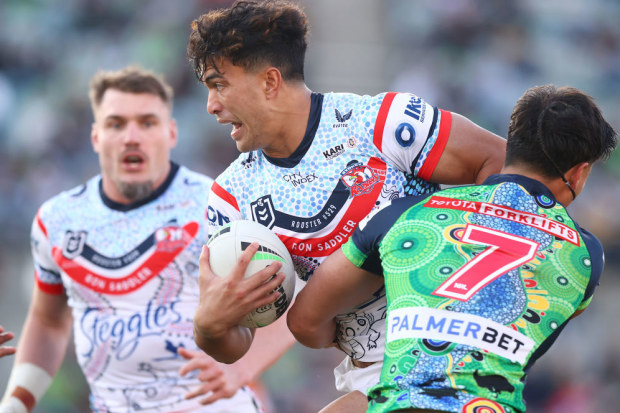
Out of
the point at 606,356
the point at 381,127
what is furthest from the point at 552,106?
the point at 606,356

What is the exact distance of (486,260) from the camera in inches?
111

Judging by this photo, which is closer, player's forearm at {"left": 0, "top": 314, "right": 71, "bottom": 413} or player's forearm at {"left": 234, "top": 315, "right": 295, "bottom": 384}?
player's forearm at {"left": 234, "top": 315, "right": 295, "bottom": 384}

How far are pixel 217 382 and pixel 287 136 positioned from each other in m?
1.65

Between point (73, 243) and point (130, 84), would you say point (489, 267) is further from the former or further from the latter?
point (130, 84)

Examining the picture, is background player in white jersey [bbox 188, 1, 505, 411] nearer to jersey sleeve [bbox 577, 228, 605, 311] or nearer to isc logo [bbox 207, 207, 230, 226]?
isc logo [bbox 207, 207, 230, 226]

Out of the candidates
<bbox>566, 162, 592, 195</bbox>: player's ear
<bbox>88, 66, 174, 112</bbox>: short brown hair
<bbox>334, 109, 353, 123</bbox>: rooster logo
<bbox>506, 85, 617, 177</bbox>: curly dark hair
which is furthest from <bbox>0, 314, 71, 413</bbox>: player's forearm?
<bbox>566, 162, 592, 195</bbox>: player's ear

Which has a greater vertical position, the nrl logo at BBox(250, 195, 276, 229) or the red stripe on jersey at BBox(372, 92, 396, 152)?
the red stripe on jersey at BBox(372, 92, 396, 152)

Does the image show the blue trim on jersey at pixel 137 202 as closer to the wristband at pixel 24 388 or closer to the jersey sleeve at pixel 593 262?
the wristband at pixel 24 388

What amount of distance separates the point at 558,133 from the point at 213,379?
2.50 meters

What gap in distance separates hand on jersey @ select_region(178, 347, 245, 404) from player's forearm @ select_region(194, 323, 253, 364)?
872 millimetres

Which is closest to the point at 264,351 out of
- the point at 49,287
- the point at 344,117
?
the point at 49,287

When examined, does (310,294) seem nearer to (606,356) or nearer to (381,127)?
(381,127)

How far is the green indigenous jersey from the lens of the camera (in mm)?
2707

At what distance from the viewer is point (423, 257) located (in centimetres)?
287
